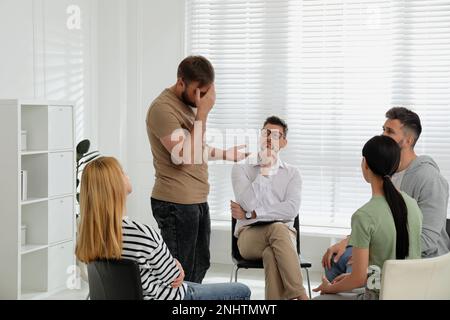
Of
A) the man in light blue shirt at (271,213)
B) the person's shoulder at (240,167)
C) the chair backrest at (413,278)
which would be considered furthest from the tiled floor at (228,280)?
the chair backrest at (413,278)

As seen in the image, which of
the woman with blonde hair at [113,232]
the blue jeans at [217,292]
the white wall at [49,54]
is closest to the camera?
the woman with blonde hair at [113,232]

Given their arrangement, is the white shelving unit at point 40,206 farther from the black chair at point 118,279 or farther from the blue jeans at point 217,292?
the black chair at point 118,279

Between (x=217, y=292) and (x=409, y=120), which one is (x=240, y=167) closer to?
(x=409, y=120)

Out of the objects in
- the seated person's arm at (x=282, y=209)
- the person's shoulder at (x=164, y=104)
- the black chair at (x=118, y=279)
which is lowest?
the seated person's arm at (x=282, y=209)

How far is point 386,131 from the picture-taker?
3.48m

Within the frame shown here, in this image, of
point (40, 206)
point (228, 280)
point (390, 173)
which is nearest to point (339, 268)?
point (390, 173)

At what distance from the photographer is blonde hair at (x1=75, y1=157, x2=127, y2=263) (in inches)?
98.2

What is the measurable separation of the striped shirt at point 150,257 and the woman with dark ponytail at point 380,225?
722 millimetres

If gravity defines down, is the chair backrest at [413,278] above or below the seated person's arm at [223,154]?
below

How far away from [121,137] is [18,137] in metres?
1.67

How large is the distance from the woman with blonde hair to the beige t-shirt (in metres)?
0.85

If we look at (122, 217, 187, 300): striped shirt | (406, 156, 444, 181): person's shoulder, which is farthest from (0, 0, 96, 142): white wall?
(406, 156, 444, 181): person's shoulder

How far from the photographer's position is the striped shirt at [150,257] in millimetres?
2564

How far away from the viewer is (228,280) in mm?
5180
